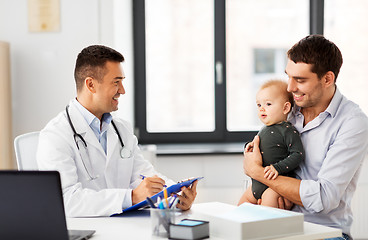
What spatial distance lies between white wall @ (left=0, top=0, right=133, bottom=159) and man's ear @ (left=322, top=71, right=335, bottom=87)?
1.67 metres

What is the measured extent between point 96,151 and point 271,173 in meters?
0.71

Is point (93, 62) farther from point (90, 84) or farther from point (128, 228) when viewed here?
point (128, 228)

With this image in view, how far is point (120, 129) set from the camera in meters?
2.36

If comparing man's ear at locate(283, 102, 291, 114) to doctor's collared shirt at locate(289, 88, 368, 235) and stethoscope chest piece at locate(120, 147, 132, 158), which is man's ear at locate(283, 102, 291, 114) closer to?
doctor's collared shirt at locate(289, 88, 368, 235)

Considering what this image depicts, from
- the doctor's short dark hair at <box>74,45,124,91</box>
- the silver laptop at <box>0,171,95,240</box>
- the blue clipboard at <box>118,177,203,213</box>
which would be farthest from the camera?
the doctor's short dark hair at <box>74,45,124,91</box>

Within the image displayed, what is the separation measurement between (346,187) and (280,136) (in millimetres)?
318

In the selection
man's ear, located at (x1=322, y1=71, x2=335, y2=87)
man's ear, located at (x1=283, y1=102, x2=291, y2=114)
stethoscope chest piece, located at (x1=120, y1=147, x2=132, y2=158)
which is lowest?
stethoscope chest piece, located at (x1=120, y1=147, x2=132, y2=158)

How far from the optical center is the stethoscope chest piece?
2.26 meters

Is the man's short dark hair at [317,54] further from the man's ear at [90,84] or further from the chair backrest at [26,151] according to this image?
the chair backrest at [26,151]

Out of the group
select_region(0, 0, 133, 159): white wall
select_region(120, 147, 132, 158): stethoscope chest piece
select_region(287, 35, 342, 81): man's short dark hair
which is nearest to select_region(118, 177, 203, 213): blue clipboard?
select_region(120, 147, 132, 158): stethoscope chest piece

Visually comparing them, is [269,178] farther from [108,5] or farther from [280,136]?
[108,5]

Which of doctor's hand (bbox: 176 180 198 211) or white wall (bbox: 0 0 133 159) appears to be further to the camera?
white wall (bbox: 0 0 133 159)

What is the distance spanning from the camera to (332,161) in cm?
199

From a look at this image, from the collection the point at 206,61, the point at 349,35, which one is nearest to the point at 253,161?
the point at 206,61
